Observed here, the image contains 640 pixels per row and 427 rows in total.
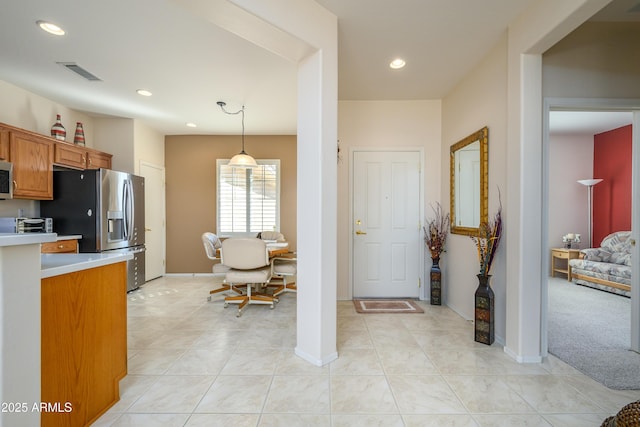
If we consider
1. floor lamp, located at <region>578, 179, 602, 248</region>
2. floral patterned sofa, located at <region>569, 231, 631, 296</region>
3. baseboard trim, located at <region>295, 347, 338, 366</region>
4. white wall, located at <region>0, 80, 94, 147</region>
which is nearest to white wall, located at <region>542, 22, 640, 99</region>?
baseboard trim, located at <region>295, 347, 338, 366</region>

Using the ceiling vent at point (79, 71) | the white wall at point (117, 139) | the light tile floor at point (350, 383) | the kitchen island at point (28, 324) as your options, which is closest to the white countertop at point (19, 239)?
the kitchen island at point (28, 324)

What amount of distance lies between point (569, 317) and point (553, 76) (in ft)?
8.78

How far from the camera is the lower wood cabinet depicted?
4.14 feet

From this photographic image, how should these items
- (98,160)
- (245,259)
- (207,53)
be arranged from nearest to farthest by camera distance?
(207,53) < (245,259) < (98,160)

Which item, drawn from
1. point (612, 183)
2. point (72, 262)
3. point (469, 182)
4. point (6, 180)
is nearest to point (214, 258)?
point (6, 180)

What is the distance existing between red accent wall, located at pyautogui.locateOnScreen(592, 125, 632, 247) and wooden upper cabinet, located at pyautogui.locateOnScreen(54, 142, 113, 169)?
28.2 ft

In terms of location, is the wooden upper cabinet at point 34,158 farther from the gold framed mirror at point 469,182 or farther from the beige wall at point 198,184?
the gold framed mirror at point 469,182

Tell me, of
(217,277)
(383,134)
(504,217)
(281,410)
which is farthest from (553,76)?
(217,277)

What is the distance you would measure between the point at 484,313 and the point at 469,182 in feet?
4.54

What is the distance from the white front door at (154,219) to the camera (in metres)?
4.82

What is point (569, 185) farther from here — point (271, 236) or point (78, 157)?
point (78, 157)

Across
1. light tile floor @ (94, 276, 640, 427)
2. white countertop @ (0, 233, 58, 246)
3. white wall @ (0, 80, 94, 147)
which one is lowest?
light tile floor @ (94, 276, 640, 427)

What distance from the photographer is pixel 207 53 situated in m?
2.68

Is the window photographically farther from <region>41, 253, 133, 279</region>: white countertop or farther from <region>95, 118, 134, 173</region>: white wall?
<region>41, 253, 133, 279</region>: white countertop
